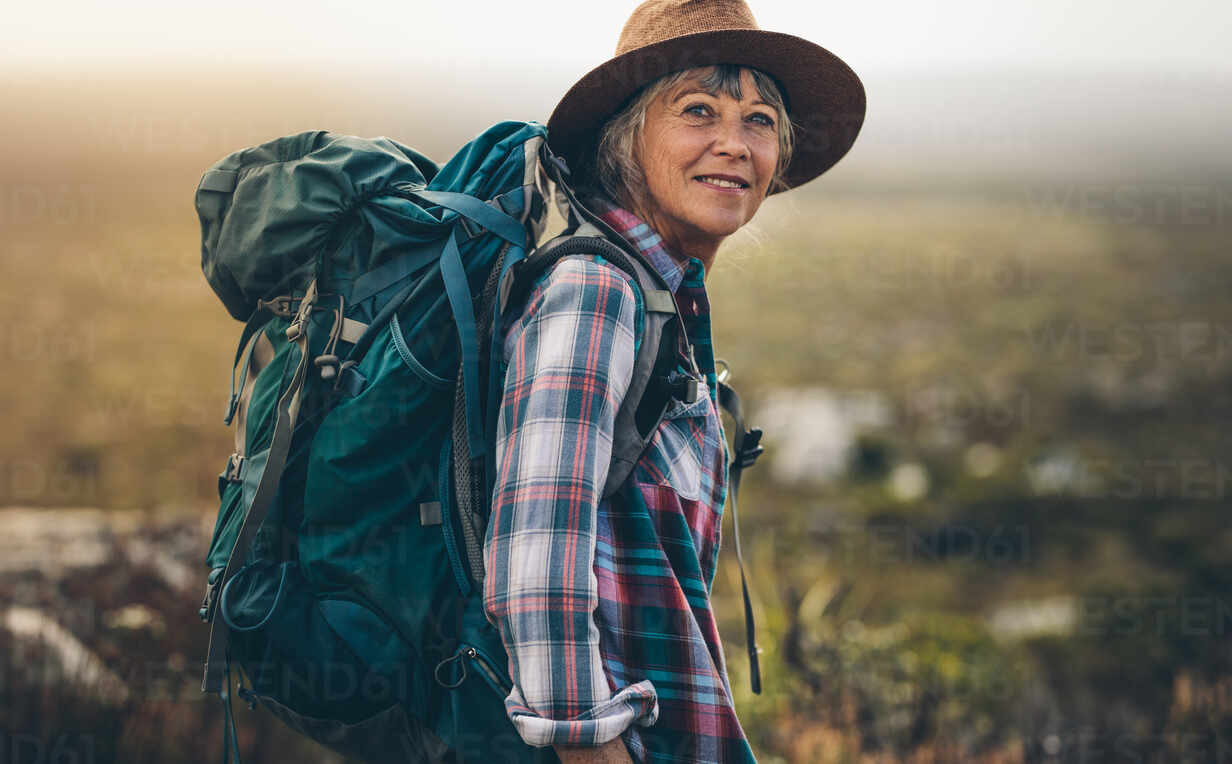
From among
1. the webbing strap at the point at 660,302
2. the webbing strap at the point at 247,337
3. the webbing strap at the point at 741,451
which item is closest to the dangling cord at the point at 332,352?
the webbing strap at the point at 247,337

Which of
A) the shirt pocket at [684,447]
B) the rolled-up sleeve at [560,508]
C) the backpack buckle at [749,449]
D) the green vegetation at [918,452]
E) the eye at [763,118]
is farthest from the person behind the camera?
the green vegetation at [918,452]

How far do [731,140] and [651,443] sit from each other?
0.68 m

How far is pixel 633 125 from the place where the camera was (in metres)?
1.87

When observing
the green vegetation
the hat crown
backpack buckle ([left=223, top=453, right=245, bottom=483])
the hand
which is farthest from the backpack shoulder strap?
the green vegetation

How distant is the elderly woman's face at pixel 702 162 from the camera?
1780mm

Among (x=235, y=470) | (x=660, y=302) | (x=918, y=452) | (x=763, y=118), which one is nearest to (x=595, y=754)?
(x=660, y=302)

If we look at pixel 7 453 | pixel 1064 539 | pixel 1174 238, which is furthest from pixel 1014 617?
pixel 1174 238

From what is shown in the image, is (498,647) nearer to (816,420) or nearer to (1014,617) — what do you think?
(1014,617)

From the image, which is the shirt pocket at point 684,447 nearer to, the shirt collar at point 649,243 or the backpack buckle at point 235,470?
the shirt collar at point 649,243

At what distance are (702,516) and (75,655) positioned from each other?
2.82m

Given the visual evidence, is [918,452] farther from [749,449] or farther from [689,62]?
[689,62]

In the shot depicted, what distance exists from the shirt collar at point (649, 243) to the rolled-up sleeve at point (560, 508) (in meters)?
0.28

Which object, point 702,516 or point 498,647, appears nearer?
point 498,647

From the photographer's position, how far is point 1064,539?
6.77 metres
